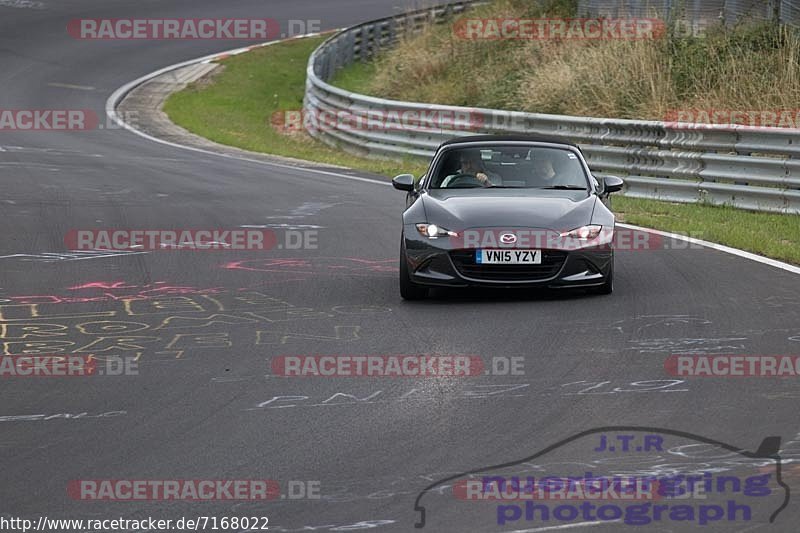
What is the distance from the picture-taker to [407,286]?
10.9m

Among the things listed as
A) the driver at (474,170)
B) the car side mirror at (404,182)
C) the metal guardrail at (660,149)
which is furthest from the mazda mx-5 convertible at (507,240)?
the metal guardrail at (660,149)

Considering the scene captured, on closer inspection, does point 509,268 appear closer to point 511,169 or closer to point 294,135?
point 511,169

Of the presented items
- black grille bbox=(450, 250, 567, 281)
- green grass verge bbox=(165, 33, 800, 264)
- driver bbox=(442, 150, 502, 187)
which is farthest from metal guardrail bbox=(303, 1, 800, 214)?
black grille bbox=(450, 250, 567, 281)

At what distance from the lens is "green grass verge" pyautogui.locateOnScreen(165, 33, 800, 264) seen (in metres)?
14.9

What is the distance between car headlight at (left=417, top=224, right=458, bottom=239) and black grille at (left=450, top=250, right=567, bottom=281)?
183mm

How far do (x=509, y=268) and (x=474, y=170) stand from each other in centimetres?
177

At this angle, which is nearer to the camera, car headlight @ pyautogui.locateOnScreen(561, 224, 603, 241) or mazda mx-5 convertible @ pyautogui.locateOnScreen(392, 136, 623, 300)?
mazda mx-5 convertible @ pyautogui.locateOnScreen(392, 136, 623, 300)

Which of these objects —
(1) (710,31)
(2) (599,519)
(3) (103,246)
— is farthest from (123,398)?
(1) (710,31)

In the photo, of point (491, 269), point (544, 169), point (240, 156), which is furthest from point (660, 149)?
point (240, 156)

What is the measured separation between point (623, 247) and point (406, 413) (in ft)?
23.5

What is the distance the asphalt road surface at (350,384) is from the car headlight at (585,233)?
0.50m

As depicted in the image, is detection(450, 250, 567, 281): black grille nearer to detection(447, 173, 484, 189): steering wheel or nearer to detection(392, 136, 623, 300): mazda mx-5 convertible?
detection(392, 136, 623, 300): mazda mx-5 convertible

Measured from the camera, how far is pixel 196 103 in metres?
33.9

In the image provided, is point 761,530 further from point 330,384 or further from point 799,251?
point 799,251
